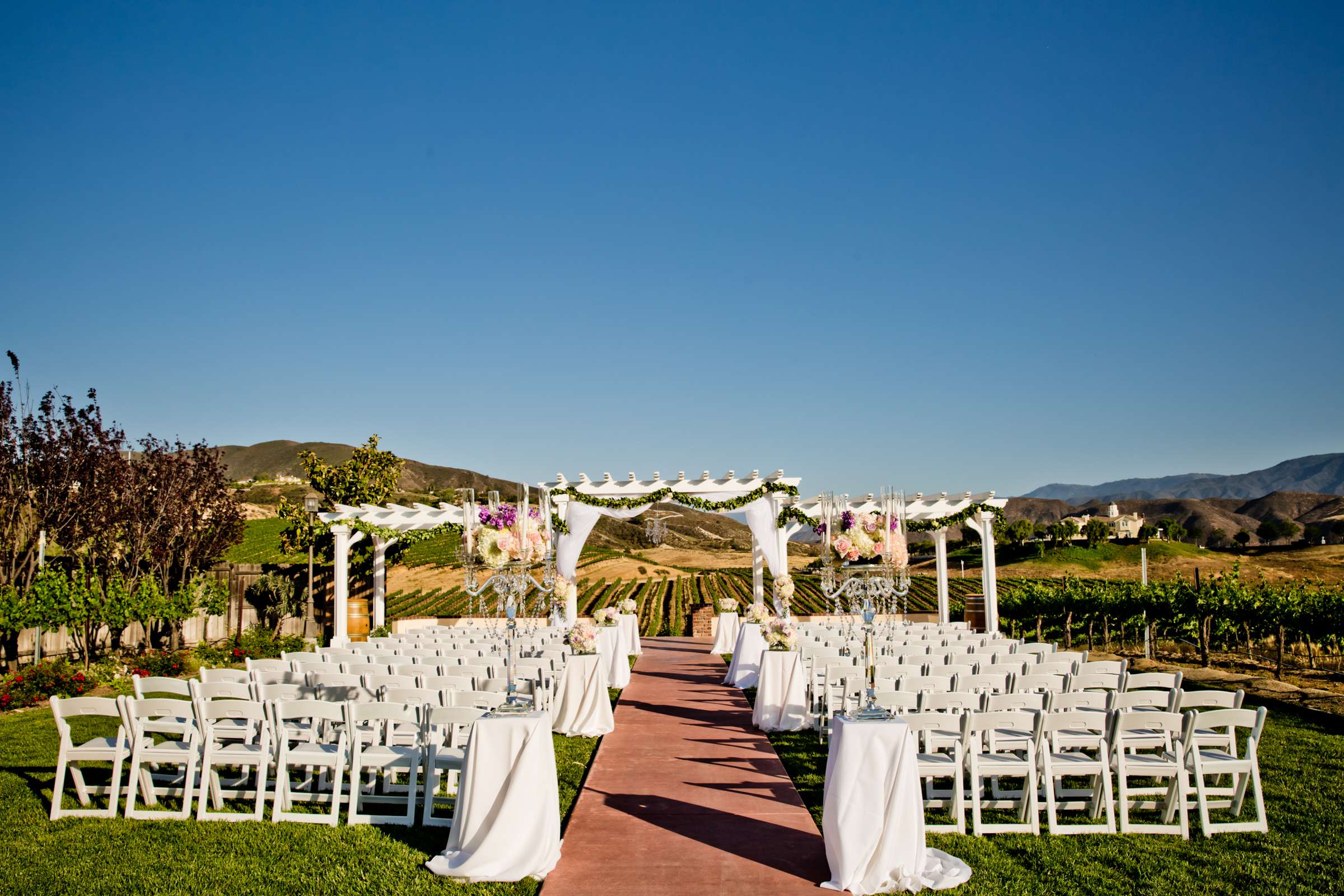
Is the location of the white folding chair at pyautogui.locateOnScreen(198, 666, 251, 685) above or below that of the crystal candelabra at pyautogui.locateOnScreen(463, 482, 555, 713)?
below

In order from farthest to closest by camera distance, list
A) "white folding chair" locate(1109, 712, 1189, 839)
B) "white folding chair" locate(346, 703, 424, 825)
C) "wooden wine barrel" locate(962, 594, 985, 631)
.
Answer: "wooden wine barrel" locate(962, 594, 985, 631), "white folding chair" locate(346, 703, 424, 825), "white folding chair" locate(1109, 712, 1189, 839)

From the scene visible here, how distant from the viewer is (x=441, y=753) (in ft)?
21.3

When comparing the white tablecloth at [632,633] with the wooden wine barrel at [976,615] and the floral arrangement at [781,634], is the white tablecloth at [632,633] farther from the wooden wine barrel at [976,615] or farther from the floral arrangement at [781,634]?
the wooden wine barrel at [976,615]

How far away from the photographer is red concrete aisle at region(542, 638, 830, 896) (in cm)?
493

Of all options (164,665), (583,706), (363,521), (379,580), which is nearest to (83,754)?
(583,706)

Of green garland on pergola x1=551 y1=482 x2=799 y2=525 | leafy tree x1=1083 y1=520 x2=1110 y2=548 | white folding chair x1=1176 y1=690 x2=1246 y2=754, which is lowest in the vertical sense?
white folding chair x1=1176 y1=690 x2=1246 y2=754

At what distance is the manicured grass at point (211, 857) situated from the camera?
4891mm

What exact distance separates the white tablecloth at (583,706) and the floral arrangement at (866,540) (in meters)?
3.24

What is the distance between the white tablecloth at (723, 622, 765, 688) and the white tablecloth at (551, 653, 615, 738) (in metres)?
3.30

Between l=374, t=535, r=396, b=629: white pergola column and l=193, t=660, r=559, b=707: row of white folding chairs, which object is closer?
l=193, t=660, r=559, b=707: row of white folding chairs

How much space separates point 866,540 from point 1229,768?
9.86ft

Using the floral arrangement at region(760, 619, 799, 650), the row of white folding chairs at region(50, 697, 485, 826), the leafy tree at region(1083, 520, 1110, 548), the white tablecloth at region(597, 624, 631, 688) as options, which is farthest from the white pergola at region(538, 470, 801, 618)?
the leafy tree at region(1083, 520, 1110, 548)

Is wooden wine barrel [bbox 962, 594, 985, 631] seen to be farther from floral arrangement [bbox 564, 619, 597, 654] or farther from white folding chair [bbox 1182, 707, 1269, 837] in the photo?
white folding chair [bbox 1182, 707, 1269, 837]

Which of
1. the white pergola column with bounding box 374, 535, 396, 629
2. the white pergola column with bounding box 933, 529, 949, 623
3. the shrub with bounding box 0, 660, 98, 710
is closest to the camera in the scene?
the shrub with bounding box 0, 660, 98, 710
